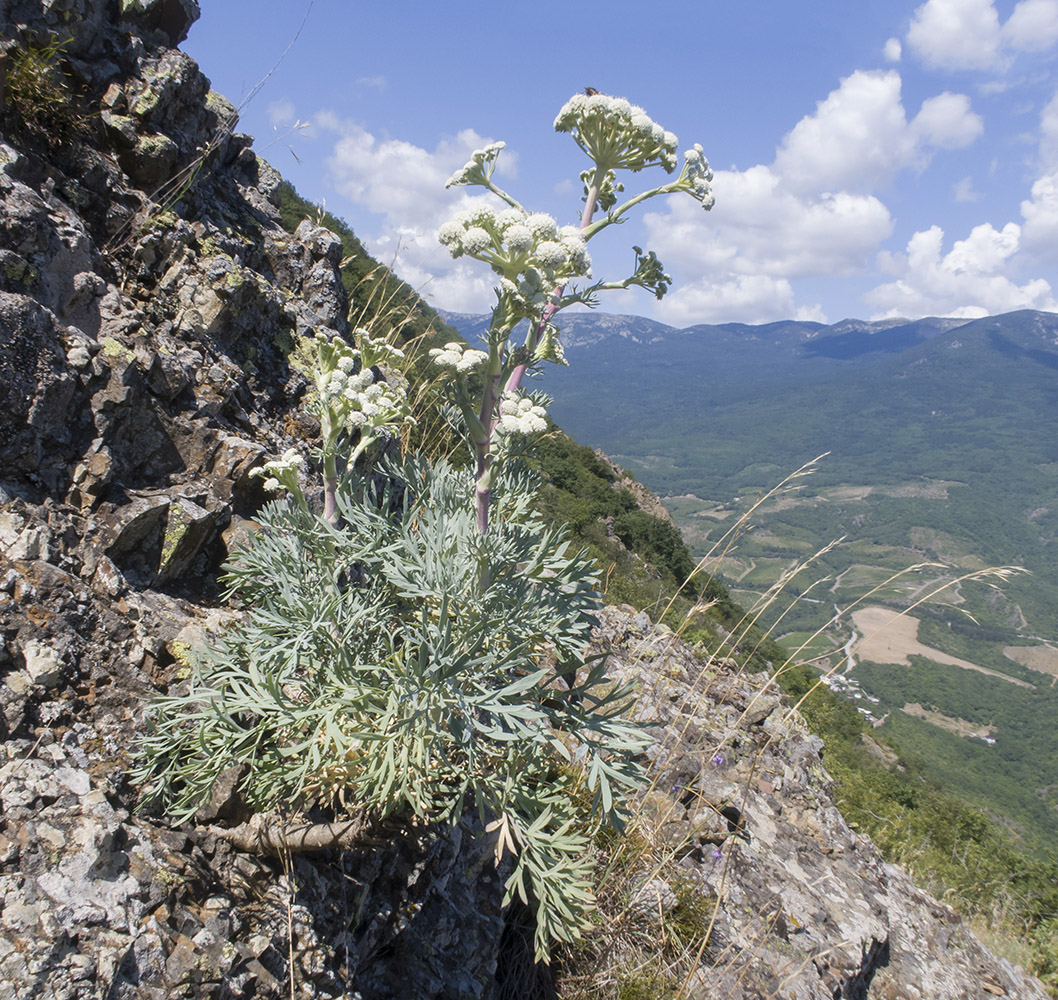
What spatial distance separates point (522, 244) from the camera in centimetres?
261

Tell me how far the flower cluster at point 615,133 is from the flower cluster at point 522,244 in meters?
0.74

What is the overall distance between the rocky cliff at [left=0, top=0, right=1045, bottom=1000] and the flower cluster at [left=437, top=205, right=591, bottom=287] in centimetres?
259

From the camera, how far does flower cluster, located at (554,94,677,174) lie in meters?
2.99

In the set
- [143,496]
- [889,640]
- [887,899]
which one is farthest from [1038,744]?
[143,496]

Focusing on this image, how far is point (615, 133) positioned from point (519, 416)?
1.60 metres

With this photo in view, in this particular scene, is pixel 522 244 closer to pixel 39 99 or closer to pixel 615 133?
pixel 615 133

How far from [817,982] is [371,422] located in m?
5.47

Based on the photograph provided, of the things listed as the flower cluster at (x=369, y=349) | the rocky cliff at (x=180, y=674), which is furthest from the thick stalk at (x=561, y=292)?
the rocky cliff at (x=180, y=674)

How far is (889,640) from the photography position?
532 feet

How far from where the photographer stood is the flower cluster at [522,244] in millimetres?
2604

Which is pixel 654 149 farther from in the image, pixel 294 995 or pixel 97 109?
pixel 97 109

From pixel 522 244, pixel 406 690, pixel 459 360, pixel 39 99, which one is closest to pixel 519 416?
pixel 459 360

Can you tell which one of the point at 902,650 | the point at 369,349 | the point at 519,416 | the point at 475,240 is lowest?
the point at 519,416

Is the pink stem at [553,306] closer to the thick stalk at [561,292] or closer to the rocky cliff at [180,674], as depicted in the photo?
the thick stalk at [561,292]
